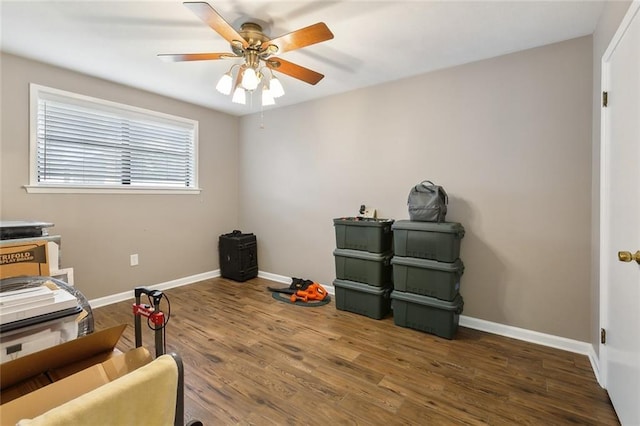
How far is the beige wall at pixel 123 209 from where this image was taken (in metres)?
2.64

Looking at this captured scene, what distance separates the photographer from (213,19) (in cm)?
A: 164

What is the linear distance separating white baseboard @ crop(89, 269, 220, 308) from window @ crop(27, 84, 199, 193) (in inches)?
46.3

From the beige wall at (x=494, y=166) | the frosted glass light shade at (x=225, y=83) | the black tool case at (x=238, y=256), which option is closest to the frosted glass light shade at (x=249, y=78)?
the frosted glass light shade at (x=225, y=83)

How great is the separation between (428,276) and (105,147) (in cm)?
360

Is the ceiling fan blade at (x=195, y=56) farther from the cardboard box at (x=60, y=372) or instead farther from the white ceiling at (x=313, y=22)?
the cardboard box at (x=60, y=372)

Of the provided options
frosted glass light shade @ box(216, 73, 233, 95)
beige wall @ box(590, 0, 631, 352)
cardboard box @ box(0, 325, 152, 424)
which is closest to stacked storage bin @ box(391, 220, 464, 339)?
beige wall @ box(590, 0, 631, 352)

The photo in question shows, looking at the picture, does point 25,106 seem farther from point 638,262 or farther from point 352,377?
point 638,262

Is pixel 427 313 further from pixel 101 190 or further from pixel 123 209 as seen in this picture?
pixel 101 190

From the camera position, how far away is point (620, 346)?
5.13ft

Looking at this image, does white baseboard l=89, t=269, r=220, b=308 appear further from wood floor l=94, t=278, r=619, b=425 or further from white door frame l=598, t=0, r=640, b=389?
white door frame l=598, t=0, r=640, b=389

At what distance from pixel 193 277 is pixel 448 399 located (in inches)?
134

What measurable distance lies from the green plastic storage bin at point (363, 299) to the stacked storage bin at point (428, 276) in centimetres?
18

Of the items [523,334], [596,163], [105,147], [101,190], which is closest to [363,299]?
[523,334]

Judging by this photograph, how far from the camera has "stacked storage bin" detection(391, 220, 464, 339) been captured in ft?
8.00
